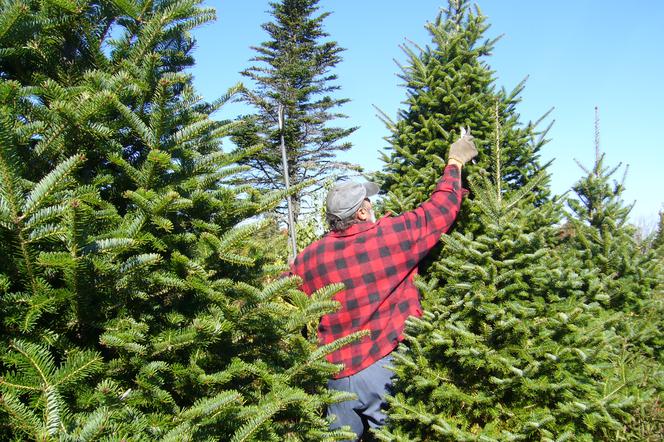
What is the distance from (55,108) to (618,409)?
3.06m

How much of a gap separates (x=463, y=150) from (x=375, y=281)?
3.85 feet

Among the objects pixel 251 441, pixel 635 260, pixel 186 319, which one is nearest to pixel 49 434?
pixel 186 319

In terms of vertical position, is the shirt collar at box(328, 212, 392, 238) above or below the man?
above

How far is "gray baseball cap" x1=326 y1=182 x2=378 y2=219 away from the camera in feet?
10.1

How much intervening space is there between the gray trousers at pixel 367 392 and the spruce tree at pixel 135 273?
1.48 ft

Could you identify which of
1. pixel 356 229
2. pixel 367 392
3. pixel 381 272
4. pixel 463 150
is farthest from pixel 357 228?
pixel 367 392

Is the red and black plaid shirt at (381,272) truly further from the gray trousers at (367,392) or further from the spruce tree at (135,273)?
the spruce tree at (135,273)

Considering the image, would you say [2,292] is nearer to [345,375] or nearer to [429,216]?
[345,375]

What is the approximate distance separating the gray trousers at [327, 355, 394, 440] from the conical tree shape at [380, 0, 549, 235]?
1.25m

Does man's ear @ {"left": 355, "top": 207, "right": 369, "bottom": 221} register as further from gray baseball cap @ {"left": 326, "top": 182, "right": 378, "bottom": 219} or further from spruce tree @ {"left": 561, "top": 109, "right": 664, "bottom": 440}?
spruce tree @ {"left": 561, "top": 109, "right": 664, "bottom": 440}

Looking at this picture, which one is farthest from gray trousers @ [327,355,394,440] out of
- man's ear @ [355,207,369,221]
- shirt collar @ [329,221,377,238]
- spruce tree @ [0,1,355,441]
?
man's ear @ [355,207,369,221]

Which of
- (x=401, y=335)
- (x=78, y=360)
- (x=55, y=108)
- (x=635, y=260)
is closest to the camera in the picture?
(x=78, y=360)

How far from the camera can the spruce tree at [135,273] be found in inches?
55.9

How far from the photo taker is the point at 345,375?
2883mm
